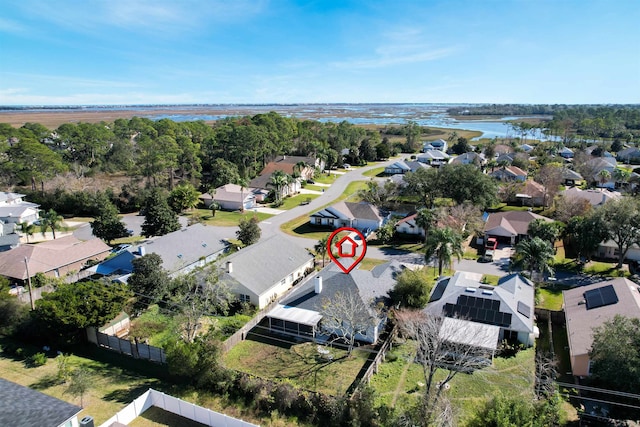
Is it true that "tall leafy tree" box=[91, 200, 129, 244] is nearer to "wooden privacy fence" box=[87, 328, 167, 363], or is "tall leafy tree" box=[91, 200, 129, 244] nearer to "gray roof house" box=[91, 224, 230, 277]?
"gray roof house" box=[91, 224, 230, 277]

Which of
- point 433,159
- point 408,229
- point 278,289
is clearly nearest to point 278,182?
point 408,229

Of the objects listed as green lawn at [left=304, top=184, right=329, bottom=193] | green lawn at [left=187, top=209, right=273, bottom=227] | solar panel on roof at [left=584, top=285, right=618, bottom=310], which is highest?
→ solar panel on roof at [left=584, top=285, right=618, bottom=310]

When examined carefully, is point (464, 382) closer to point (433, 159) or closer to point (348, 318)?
point (348, 318)

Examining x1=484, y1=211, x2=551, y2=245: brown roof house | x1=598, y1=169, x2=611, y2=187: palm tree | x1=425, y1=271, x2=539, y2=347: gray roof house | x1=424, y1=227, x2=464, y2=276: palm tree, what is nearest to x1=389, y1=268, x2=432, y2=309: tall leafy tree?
x1=425, y1=271, x2=539, y2=347: gray roof house

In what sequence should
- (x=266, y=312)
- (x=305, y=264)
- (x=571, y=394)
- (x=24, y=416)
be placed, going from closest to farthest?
(x=24, y=416)
(x=571, y=394)
(x=266, y=312)
(x=305, y=264)

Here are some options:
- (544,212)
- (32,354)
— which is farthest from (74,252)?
(544,212)

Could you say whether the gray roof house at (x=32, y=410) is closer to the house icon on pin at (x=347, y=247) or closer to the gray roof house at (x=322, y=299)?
the gray roof house at (x=322, y=299)

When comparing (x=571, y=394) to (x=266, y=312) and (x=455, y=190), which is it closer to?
(x=266, y=312)
